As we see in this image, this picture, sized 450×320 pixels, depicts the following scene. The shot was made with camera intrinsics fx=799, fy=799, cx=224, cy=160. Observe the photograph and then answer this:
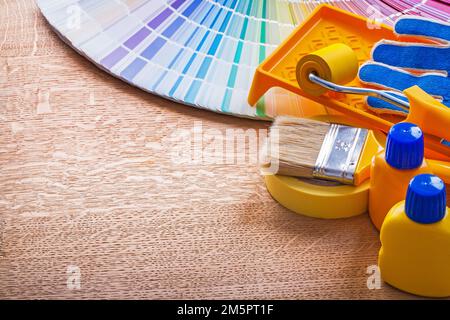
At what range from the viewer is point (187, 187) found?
822mm

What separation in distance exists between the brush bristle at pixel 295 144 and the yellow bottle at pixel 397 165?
0.06 m

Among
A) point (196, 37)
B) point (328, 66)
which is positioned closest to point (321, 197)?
point (328, 66)

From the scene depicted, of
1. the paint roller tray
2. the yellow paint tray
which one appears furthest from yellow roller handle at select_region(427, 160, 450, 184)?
the paint roller tray

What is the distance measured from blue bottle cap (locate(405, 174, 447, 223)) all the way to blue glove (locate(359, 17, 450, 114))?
0.68ft

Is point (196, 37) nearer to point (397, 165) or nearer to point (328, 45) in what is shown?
point (328, 45)

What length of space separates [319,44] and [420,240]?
337mm

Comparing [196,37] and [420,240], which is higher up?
[196,37]

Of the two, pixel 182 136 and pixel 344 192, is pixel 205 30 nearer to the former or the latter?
pixel 182 136

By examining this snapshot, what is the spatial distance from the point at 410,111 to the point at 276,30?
0.28 meters

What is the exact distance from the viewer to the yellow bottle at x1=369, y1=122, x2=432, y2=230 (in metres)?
0.69

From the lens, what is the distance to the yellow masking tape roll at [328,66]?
831mm

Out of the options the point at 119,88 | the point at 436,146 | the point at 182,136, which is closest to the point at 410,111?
the point at 436,146

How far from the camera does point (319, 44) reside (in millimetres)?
A: 923

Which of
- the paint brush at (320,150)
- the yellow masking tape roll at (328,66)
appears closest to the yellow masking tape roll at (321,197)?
the paint brush at (320,150)
